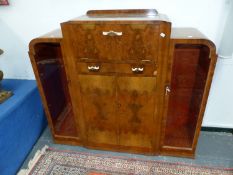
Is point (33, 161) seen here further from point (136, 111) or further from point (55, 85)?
point (136, 111)

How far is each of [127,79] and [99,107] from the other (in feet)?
1.14

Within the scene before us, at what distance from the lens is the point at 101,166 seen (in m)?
1.65

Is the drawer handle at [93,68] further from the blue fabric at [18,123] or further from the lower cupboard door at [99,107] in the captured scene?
the blue fabric at [18,123]

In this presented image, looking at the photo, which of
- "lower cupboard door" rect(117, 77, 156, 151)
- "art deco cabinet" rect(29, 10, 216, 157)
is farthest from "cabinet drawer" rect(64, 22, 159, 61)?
"lower cupboard door" rect(117, 77, 156, 151)

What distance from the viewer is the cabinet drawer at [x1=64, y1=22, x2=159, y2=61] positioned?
3.95ft

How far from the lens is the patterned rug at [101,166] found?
1.58 m

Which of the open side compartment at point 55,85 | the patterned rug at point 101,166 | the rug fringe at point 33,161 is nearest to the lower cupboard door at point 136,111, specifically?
the patterned rug at point 101,166

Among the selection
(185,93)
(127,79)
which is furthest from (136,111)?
(185,93)

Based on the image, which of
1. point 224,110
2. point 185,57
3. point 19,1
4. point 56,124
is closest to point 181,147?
point 224,110

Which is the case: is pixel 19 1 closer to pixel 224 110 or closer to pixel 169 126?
pixel 169 126

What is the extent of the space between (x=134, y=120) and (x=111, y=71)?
45cm

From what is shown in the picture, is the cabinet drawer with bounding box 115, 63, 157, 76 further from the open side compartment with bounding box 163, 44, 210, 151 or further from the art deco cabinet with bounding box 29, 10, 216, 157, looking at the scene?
the open side compartment with bounding box 163, 44, 210, 151

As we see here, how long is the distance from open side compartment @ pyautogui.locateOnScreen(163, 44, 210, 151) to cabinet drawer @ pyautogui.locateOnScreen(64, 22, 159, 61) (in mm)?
446

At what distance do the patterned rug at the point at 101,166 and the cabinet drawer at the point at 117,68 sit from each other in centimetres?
81
